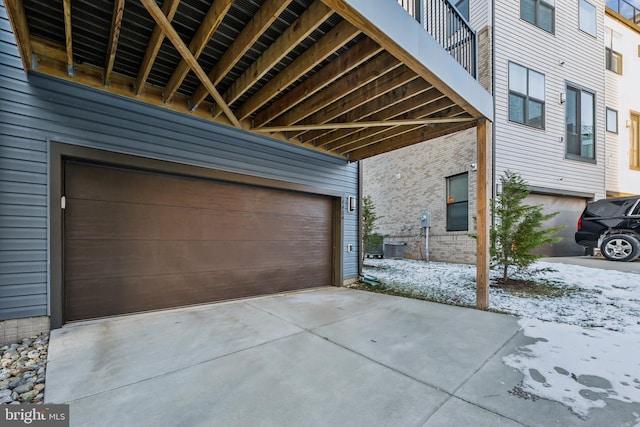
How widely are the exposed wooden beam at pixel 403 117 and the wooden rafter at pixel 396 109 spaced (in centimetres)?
6

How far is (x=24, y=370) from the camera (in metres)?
2.24

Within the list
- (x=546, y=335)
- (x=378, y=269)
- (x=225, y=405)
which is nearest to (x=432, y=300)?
(x=546, y=335)

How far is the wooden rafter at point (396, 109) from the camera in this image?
3397 millimetres

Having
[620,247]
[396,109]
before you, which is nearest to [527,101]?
[620,247]

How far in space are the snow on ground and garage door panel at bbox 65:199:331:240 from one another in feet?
8.59

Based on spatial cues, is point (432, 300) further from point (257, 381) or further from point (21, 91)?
point (21, 91)

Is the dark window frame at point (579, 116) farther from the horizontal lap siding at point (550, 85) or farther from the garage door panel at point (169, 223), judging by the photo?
the garage door panel at point (169, 223)

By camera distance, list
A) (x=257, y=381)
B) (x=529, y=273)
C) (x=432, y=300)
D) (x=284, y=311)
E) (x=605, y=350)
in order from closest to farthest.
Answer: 1. (x=257, y=381)
2. (x=605, y=350)
3. (x=284, y=311)
4. (x=432, y=300)
5. (x=529, y=273)

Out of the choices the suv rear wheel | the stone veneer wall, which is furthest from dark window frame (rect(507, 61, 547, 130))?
the stone veneer wall

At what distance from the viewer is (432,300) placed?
4359 millimetres

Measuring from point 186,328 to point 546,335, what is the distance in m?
3.72

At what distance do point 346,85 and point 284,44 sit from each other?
889 mm

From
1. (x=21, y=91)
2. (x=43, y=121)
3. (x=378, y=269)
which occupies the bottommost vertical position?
(x=378, y=269)

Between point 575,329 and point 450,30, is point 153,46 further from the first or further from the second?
point 575,329
